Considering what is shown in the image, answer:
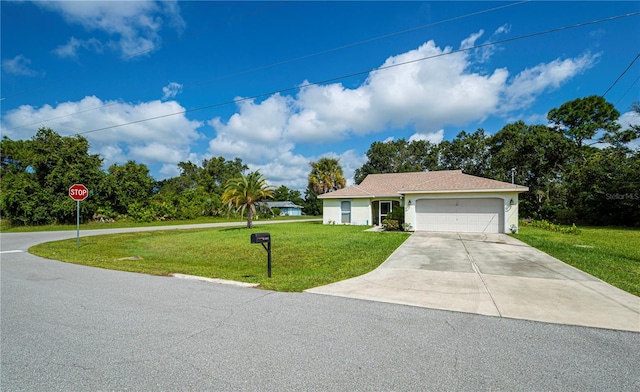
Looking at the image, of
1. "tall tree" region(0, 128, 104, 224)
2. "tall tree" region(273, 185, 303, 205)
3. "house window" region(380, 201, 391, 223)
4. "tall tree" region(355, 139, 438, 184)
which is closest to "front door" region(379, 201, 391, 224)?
"house window" region(380, 201, 391, 223)

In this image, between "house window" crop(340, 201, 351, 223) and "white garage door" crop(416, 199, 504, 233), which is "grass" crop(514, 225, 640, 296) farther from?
"house window" crop(340, 201, 351, 223)

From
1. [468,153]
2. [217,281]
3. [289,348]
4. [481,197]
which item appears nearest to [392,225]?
[481,197]

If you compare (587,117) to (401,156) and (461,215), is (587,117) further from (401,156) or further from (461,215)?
(461,215)

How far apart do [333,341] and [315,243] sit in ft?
29.6

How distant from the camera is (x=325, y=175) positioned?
39531 millimetres

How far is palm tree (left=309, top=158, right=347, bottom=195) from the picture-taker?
130 feet

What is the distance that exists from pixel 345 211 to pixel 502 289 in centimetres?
1750

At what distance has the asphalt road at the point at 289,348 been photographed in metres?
2.51

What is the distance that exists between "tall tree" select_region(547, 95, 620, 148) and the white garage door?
81.8ft

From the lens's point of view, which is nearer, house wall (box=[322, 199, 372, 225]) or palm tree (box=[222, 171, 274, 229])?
palm tree (box=[222, 171, 274, 229])

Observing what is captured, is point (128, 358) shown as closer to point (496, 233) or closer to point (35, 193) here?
point (496, 233)

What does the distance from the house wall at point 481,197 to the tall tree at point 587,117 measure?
970 inches

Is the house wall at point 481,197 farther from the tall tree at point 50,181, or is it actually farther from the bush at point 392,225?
the tall tree at point 50,181

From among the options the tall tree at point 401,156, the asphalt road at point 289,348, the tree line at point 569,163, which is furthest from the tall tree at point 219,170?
the asphalt road at point 289,348
